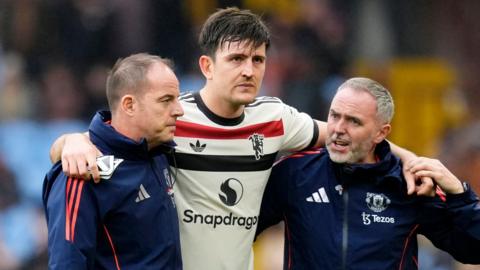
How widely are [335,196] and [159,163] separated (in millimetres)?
921

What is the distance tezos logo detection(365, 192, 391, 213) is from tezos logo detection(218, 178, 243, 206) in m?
0.63

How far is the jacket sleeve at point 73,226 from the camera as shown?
5.13m

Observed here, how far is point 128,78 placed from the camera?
5.50 m

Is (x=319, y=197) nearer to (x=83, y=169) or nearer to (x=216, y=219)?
(x=216, y=219)

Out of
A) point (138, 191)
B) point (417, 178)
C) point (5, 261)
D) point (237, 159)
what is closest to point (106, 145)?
point (138, 191)

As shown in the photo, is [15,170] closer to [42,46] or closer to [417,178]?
[42,46]

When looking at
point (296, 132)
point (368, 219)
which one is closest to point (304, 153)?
point (296, 132)

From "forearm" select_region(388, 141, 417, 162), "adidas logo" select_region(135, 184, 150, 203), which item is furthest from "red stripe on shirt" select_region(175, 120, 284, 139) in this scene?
"forearm" select_region(388, 141, 417, 162)

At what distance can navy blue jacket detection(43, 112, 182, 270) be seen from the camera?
5160mm

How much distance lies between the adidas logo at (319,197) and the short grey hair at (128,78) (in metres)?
1.07

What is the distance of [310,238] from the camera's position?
19.5 feet

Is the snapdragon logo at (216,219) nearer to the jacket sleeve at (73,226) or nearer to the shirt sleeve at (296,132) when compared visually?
the shirt sleeve at (296,132)

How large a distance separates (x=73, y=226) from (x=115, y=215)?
0.23 metres

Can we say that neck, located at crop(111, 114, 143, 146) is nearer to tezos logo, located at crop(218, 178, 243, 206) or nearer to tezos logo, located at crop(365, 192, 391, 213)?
tezos logo, located at crop(218, 178, 243, 206)
